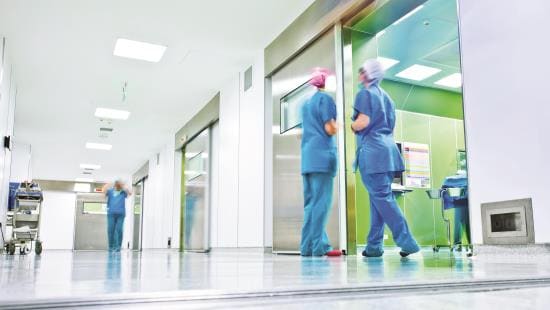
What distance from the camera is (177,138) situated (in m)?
12.6

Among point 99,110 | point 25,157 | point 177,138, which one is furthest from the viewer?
point 25,157

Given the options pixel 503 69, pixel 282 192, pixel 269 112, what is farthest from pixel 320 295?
pixel 269 112

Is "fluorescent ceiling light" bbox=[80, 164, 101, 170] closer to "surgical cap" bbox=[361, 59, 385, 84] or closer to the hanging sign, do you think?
the hanging sign

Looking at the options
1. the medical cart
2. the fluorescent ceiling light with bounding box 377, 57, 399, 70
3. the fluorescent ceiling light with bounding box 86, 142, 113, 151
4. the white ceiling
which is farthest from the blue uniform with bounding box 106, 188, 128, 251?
the fluorescent ceiling light with bounding box 377, 57, 399, 70

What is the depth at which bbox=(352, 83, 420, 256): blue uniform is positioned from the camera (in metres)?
4.57

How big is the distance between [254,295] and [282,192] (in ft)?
17.6

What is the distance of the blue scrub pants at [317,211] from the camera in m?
5.21

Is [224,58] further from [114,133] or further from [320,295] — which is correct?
[320,295]

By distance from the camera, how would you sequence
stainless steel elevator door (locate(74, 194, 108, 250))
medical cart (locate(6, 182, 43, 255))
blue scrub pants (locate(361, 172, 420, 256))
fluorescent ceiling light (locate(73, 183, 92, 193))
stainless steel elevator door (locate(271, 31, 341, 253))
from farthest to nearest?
fluorescent ceiling light (locate(73, 183, 92, 193)), stainless steel elevator door (locate(74, 194, 108, 250)), medical cart (locate(6, 182, 43, 255)), stainless steel elevator door (locate(271, 31, 341, 253)), blue scrub pants (locate(361, 172, 420, 256))

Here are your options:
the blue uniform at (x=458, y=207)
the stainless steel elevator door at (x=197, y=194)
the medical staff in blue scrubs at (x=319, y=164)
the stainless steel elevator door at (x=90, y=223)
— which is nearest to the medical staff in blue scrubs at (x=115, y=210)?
the stainless steel elevator door at (x=197, y=194)

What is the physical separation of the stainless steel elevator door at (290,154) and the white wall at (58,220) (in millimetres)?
17631

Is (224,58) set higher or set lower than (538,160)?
higher

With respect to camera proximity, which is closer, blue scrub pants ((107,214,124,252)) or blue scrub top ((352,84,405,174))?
blue scrub top ((352,84,405,174))

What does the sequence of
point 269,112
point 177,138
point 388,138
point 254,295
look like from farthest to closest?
point 177,138, point 269,112, point 388,138, point 254,295
